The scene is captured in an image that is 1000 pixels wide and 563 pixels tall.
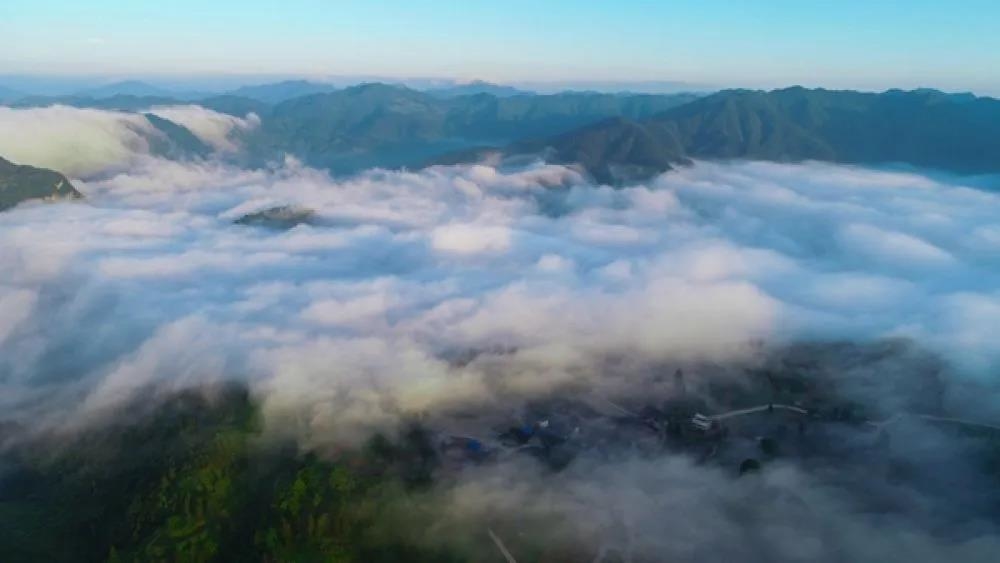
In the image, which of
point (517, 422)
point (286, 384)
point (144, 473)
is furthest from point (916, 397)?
point (144, 473)

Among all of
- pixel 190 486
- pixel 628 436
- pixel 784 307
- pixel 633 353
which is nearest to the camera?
pixel 190 486

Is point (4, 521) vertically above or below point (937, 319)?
below

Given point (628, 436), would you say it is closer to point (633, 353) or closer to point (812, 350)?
point (633, 353)

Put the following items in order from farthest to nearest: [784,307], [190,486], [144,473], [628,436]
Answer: [784,307]
[628,436]
[144,473]
[190,486]

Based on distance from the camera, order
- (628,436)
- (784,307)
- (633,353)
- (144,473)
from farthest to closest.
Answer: (784,307), (633,353), (628,436), (144,473)

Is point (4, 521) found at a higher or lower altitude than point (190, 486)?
lower

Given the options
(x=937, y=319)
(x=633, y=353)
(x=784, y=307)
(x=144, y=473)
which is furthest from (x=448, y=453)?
(x=937, y=319)

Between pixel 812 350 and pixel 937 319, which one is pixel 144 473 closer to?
pixel 812 350

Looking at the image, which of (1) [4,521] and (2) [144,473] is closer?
(1) [4,521]

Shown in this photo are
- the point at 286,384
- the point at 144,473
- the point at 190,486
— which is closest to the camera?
the point at 190,486

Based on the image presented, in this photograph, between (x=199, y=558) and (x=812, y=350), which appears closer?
(x=199, y=558)
